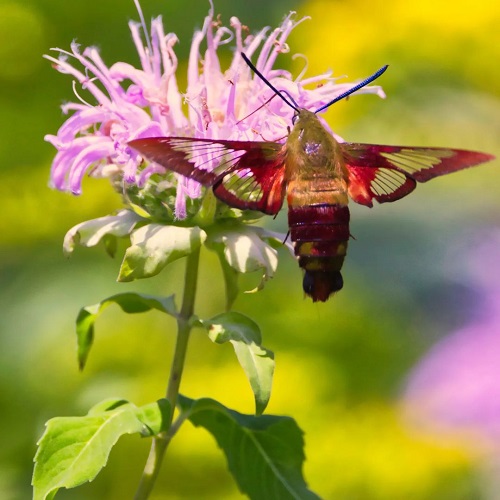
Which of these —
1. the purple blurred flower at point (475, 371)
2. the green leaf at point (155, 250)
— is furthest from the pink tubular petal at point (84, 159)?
the purple blurred flower at point (475, 371)

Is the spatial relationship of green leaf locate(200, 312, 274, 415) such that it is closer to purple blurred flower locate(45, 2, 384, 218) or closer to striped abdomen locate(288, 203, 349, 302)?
striped abdomen locate(288, 203, 349, 302)

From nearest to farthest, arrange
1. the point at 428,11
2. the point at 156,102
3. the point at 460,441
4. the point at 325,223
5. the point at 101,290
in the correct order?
1. the point at 325,223
2. the point at 156,102
3. the point at 460,441
4. the point at 101,290
5. the point at 428,11

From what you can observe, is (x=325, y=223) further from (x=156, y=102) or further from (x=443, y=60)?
(x=443, y=60)

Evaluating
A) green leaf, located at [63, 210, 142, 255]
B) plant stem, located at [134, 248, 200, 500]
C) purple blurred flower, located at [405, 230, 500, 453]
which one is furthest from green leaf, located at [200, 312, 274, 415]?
purple blurred flower, located at [405, 230, 500, 453]

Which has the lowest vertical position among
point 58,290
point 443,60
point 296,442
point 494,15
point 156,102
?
point 296,442

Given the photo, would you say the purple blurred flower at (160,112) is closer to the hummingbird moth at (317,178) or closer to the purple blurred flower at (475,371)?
the hummingbird moth at (317,178)

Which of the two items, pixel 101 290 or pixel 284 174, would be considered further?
pixel 101 290

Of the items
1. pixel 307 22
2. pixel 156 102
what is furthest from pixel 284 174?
pixel 307 22
